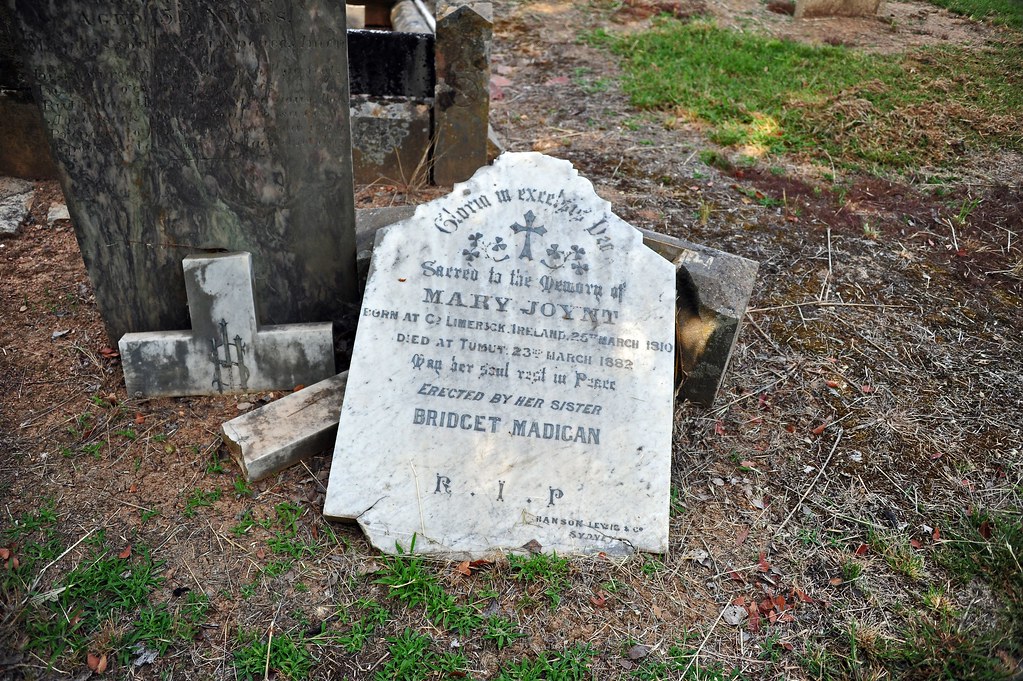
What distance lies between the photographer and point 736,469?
312 centimetres

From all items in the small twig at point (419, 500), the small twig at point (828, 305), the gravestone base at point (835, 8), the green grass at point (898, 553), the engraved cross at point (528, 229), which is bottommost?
the green grass at point (898, 553)

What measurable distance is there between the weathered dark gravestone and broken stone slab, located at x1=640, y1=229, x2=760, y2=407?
60.2 inches

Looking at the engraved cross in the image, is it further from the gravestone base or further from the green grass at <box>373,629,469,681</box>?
the gravestone base

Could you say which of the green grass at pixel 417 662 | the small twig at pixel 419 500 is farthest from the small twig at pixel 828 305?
the green grass at pixel 417 662

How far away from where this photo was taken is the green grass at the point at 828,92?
5809 millimetres

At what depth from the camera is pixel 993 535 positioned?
282 cm

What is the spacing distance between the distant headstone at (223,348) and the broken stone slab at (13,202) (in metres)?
1.83

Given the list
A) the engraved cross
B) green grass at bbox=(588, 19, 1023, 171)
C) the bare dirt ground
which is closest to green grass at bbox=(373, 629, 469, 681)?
the bare dirt ground

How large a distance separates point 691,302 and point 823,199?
2476mm

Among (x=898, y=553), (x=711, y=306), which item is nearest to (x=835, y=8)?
(x=711, y=306)

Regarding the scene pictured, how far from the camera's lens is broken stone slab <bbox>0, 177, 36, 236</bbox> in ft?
14.1

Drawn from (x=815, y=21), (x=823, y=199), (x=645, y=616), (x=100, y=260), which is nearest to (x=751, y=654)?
(x=645, y=616)

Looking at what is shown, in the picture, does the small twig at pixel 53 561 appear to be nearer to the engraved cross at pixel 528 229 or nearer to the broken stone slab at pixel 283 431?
the broken stone slab at pixel 283 431

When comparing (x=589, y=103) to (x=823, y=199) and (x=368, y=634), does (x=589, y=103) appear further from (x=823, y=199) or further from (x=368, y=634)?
(x=368, y=634)
